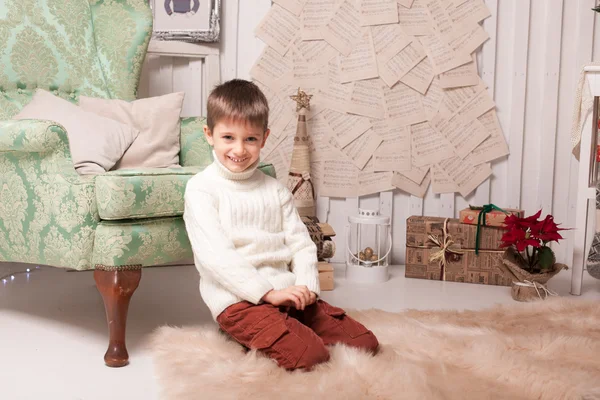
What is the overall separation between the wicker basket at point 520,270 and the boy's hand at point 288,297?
1.13 metres

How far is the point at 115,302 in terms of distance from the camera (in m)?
1.74

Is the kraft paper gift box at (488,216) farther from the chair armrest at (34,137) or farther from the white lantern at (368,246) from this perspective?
the chair armrest at (34,137)

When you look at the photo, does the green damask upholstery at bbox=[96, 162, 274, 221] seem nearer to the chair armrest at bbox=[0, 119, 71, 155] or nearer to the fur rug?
the chair armrest at bbox=[0, 119, 71, 155]

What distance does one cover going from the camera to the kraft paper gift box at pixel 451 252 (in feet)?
8.93

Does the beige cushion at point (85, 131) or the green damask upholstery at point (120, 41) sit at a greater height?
the green damask upholstery at point (120, 41)

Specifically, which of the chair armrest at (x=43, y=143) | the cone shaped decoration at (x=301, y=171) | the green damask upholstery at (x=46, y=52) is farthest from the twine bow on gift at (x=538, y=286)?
the green damask upholstery at (x=46, y=52)

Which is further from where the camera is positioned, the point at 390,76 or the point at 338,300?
the point at 390,76

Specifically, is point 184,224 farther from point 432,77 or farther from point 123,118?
point 432,77

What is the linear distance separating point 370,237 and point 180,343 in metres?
1.50

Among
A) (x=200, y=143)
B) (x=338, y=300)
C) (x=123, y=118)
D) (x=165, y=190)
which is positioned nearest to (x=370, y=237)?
(x=338, y=300)

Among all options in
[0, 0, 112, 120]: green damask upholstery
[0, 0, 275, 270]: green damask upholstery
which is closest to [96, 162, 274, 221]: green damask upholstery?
[0, 0, 275, 270]: green damask upholstery

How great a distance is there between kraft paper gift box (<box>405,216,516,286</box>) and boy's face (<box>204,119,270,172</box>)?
1.23 m

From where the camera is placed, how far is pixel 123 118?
7.84ft

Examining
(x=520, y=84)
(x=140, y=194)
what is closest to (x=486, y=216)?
(x=520, y=84)
